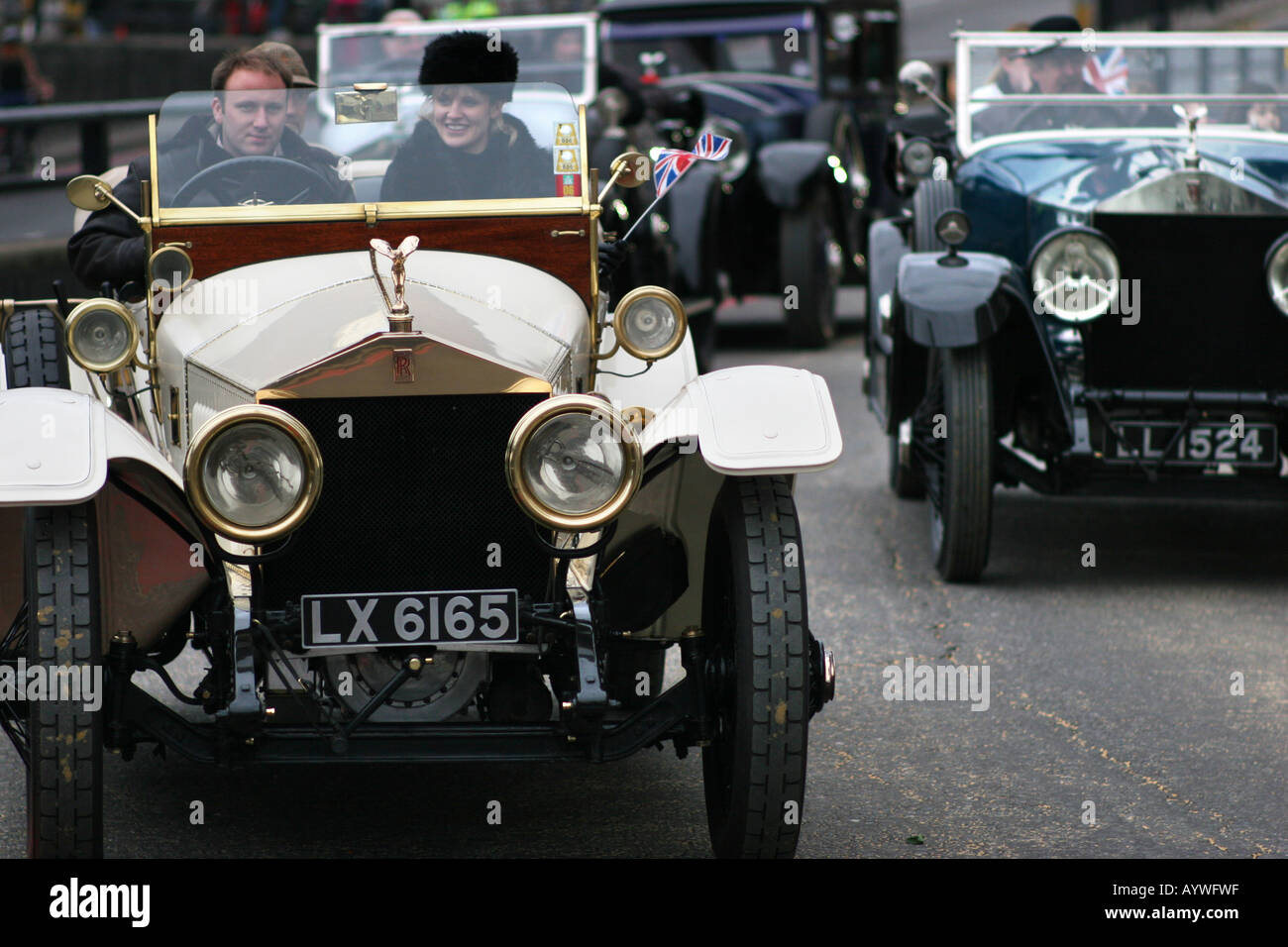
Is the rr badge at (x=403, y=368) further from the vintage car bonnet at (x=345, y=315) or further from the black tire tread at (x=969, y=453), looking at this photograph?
the black tire tread at (x=969, y=453)

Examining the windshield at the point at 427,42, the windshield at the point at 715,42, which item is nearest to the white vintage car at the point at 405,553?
the windshield at the point at 427,42

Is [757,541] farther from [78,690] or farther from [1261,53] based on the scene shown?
[1261,53]

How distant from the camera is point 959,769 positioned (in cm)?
448

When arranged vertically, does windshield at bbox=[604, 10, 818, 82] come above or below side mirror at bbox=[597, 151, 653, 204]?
above

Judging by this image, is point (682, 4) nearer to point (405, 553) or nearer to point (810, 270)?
point (810, 270)

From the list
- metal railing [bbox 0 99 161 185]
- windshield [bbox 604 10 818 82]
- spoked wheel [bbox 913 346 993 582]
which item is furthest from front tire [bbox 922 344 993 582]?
windshield [bbox 604 10 818 82]

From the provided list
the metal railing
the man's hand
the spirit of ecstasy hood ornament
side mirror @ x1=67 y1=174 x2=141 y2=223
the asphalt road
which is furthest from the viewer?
the metal railing

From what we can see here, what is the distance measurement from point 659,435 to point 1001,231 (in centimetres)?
369

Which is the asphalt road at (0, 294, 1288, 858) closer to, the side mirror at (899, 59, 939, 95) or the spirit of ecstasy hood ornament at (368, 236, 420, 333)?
the spirit of ecstasy hood ornament at (368, 236, 420, 333)

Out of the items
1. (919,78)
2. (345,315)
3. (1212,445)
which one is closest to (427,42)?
(919,78)

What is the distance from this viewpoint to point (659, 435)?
3645 millimetres

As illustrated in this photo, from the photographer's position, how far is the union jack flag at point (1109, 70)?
24.3 feet

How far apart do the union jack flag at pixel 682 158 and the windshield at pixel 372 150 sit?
0.19m

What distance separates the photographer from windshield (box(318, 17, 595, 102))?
11.1m
